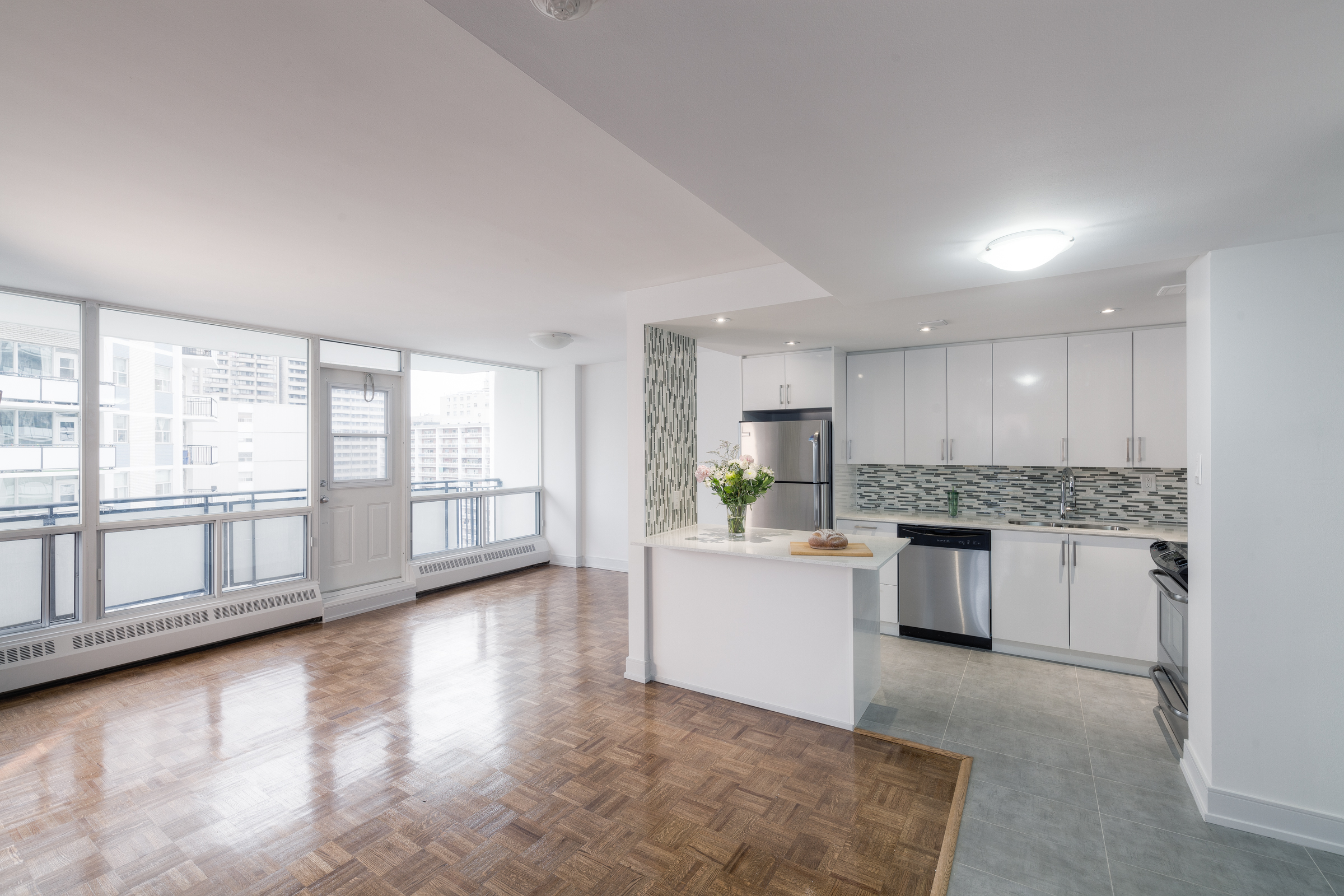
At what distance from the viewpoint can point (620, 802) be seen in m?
2.42

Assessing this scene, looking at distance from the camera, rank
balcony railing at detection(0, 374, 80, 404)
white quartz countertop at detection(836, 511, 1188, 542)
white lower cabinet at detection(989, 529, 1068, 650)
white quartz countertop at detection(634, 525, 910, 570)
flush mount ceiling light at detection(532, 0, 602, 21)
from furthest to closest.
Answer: white lower cabinet at detection(989, 529, 1068, 650)
white quartz countertop at detection(836, 511, 1188, 542)
balcony railing at detection(0, 374, 80, 404)
white quartz countertop at detection(634, 525, 910, 570)
flush mount ceiling light at detection(532, 0, 602, 21)

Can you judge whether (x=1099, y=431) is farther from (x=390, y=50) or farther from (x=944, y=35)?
(x=390, y=50)

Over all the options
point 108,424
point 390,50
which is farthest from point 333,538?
point 390,50

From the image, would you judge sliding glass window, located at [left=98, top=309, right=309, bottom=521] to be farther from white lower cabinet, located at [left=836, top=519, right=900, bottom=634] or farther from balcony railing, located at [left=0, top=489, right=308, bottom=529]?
white lower cabinet, located at [left=836, top=519, right=900, bottom=634]

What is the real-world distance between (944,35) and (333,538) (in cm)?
586

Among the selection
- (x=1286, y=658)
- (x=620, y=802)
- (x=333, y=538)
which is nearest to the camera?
(x=1286, y=658)

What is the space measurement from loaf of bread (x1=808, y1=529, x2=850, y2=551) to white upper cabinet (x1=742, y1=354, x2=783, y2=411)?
178cm

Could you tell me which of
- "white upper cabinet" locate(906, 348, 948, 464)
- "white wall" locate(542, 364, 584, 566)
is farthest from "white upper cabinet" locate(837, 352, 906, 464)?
"white wall" locate(542, 364, 584, 566)

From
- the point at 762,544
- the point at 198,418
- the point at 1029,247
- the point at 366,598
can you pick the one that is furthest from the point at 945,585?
the point at 198,418

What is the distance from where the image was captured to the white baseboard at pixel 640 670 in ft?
12.1

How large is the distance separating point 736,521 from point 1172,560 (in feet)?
7.23

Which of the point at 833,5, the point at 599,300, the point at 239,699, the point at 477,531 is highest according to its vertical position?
the point at 599,300

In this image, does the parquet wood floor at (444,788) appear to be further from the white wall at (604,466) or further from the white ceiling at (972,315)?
the white wall at (604,466)

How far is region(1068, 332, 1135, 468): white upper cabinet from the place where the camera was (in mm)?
3951
